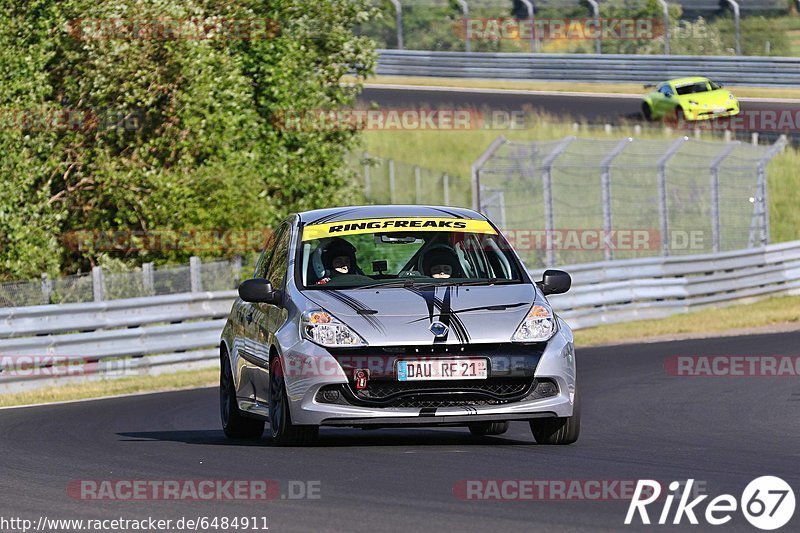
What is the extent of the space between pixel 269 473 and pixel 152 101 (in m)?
15.9

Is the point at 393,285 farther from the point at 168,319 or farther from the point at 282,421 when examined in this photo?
the point at 168,319

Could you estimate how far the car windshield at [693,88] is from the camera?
138ft

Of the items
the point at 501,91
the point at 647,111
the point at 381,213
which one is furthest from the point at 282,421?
the point at 501,91

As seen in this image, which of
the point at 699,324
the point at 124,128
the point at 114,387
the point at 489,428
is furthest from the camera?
the point at 124,128

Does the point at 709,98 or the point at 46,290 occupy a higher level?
the point at 46,290

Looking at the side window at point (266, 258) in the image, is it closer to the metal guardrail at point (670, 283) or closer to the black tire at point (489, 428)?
the black tire at point (489, 428)

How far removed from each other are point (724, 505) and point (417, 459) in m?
2.35

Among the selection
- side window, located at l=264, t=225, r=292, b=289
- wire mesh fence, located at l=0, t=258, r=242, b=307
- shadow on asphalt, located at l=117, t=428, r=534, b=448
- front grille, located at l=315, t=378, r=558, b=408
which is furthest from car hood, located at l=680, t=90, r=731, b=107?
front grille, located at l=315, t=378, r=558, b=408

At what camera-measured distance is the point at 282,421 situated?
980cm

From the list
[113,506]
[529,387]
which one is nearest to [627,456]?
[529,387]

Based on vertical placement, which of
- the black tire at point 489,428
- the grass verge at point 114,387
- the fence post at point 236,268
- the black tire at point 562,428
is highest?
the black tire at point 562,428

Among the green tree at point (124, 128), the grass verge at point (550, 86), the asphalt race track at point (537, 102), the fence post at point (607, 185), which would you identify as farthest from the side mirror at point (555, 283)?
the grass verge at point (550, 86)

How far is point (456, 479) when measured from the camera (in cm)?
809

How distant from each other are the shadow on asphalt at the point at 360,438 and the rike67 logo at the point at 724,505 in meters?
2.51
